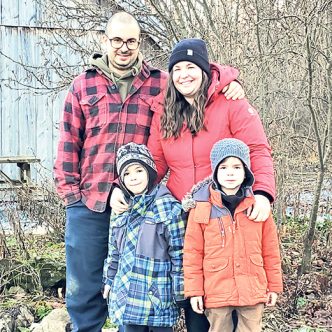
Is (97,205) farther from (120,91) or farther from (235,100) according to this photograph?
(235,100)

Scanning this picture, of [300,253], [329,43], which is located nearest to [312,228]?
[300,253]

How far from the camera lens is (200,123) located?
3.66 meters

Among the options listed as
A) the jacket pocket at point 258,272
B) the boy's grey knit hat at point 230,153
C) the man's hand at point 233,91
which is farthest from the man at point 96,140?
the jacket pocket at point 258,272

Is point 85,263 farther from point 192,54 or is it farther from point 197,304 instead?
point 192,54

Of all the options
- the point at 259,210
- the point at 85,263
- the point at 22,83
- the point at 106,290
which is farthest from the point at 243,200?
the point at 22,83

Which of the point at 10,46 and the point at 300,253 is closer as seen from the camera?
the point at 300,253

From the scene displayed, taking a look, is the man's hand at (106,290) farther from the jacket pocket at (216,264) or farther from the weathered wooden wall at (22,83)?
the weathered wooden wall at (22,83)

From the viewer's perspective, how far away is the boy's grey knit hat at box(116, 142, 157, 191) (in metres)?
3.74

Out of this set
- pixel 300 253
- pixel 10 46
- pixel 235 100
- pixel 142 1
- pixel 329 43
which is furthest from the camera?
pixel 10 46

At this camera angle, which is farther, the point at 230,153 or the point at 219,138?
the point at 219,138

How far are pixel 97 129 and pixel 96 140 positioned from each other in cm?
7

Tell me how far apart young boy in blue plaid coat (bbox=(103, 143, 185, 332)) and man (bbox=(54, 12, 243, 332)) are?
241 mm

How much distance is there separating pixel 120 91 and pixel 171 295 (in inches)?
51.0

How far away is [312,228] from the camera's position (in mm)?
5926
